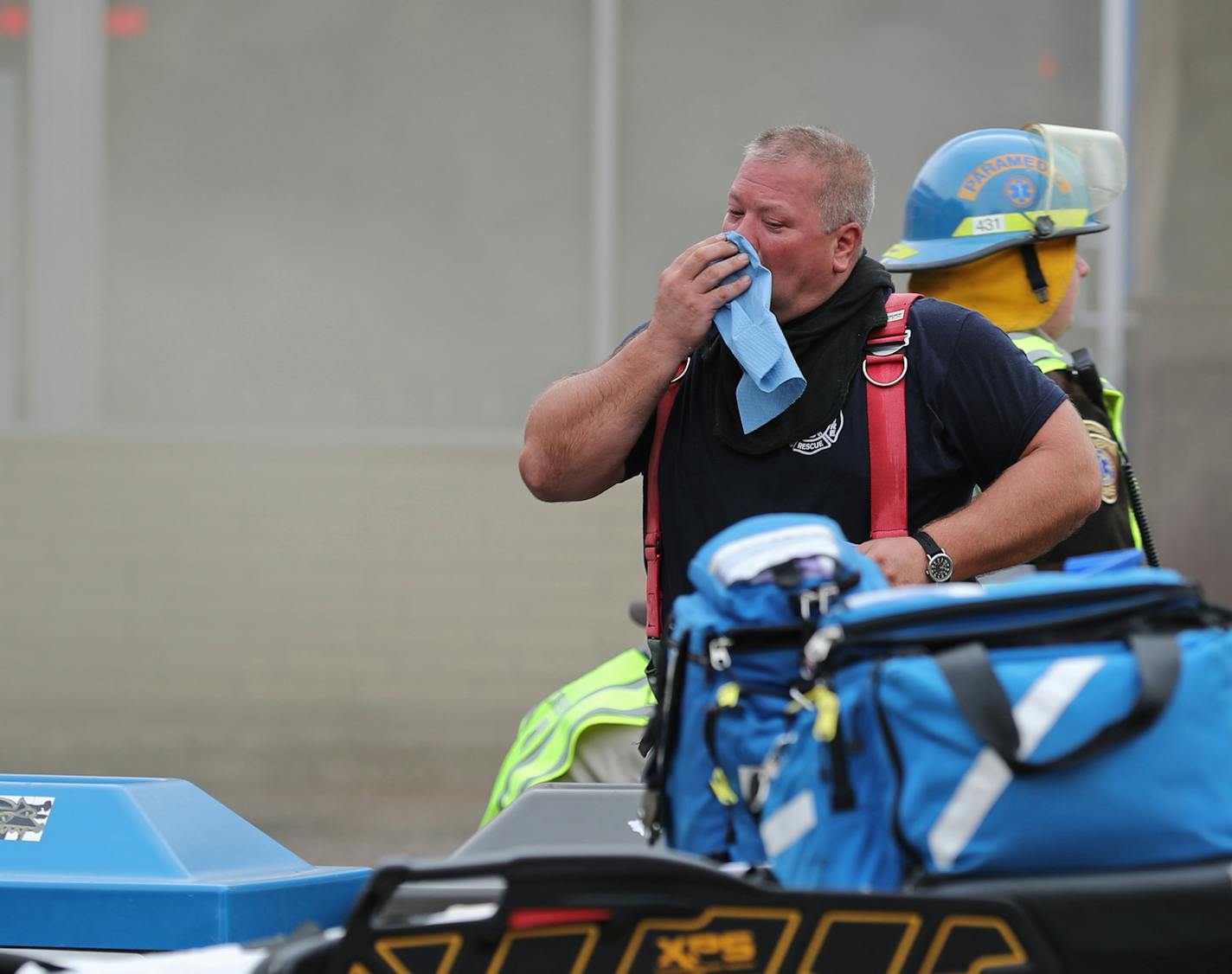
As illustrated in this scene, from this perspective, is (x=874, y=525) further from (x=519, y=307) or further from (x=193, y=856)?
(x=519, y=307)

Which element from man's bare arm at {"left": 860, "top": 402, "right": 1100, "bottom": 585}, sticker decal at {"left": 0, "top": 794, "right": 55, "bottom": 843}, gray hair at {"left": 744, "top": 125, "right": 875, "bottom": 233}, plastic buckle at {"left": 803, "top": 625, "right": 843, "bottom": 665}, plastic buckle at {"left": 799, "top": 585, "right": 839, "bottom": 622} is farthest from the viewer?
gray hair at {"left": 744, "top": 125, "right": 875, "bottom": 233}

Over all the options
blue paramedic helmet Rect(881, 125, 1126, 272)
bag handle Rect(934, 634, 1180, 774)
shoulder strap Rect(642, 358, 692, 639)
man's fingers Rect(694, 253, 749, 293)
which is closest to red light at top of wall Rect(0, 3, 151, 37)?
blue paramedic helmet Rect(881, 125, 1126, 272)

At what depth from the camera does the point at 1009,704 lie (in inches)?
85.6

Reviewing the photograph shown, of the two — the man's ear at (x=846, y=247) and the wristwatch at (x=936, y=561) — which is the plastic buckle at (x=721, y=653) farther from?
the man's ear at (x=846, y=247)

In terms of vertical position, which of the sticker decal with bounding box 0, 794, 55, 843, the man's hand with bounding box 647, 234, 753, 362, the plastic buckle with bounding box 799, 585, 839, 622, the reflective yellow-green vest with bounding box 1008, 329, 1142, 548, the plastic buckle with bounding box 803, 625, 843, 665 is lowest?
the sticker decal with bounding box 0, 794, 55, 843

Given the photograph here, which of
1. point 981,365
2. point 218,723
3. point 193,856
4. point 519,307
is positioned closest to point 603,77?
point 519,307

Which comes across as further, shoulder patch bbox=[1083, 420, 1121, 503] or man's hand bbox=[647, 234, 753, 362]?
shoulder patch bbox=[1083, 420, 1121, 503]

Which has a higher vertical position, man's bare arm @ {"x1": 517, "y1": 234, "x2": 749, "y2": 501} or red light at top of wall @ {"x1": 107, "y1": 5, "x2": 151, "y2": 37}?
red light at top of wall @ {"x1": 107, "y1": 5, "x2": 151, "y2": 37}

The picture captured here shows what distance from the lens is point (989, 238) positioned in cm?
442

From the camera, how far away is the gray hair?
3559 mm

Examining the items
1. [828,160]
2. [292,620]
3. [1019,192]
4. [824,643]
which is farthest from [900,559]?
[292,620]

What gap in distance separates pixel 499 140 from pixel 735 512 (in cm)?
575

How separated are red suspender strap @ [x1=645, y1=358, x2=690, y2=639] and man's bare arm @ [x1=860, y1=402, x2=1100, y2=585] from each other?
43cm

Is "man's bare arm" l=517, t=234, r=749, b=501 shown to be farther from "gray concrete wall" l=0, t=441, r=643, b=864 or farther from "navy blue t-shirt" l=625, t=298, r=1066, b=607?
"gray concrete wall" l=0, t=441, r=643, b=864
